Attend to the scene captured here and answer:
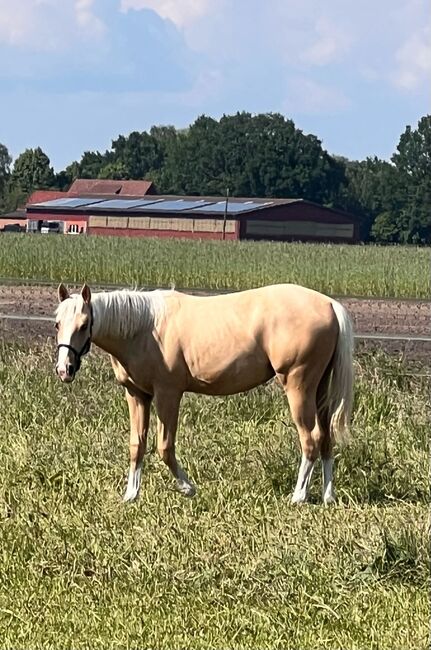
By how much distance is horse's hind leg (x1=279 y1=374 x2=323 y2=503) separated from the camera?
9.15 m

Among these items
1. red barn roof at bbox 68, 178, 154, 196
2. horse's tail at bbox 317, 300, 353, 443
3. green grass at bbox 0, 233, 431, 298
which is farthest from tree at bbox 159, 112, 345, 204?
horse's tail at bbox 317, 300, 353, 443

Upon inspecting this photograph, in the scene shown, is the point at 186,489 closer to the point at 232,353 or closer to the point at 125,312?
the point at 232,353

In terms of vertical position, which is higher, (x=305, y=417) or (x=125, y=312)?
(x=125, y=312)

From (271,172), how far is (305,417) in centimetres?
11024

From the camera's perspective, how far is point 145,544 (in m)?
7.32

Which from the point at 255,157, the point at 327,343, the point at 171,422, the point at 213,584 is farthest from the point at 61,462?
the point at 255,157

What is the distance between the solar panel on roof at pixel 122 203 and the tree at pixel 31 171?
1665 inches

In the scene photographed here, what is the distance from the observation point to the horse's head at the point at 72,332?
8.67m

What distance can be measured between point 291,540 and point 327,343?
213cm

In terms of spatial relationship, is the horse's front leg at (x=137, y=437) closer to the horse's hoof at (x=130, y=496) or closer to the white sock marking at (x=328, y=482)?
the horse's hoof at (x=130, y=496)

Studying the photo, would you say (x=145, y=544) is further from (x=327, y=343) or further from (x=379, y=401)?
(x=379, y=401)

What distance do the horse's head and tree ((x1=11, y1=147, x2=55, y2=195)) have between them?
121 m

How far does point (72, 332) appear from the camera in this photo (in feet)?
28.7

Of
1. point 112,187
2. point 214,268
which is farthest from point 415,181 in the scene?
point 214,268
